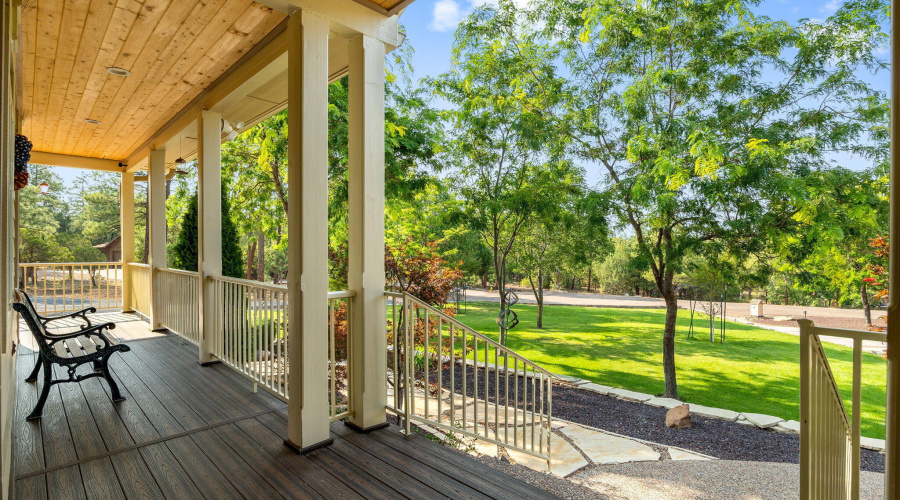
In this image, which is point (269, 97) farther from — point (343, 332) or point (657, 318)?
point (657, 318)

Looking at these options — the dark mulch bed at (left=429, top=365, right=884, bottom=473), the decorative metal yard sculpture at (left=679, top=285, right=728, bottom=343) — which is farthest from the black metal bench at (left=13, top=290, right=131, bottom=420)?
the decorative metal yard sculpture at (left=679, top=285, right=728, bottom=343)

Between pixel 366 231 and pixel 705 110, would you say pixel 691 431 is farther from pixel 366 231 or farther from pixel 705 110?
pixel 366 231

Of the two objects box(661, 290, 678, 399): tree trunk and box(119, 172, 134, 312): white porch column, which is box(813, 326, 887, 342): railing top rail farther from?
box(119, 172, 134, 312): white porch column

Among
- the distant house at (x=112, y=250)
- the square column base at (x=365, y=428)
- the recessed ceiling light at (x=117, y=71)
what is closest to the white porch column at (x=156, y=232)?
the recessed ceiling light at (x=117, y=71)

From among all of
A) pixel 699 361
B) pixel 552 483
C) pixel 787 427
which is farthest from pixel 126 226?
pixel 699 361

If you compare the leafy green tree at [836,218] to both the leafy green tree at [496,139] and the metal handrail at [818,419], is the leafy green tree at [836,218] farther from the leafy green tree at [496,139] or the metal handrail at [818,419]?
the metal handrail at [818,419]

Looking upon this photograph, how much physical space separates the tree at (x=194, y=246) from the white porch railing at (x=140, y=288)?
0.45 m

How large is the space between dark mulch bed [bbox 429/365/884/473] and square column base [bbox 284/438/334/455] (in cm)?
246

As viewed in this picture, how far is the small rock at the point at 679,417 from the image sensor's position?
6.14 m

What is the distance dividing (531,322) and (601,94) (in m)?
8.75

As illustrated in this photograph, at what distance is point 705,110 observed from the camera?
7703 millimetres

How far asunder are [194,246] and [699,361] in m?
10.9

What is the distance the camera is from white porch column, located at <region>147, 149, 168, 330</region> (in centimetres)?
578

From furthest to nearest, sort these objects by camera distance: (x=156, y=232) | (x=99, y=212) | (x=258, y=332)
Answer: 1. (x=99, y=212)
2. (x=156, y=232)
3. (x=258, y=332)
